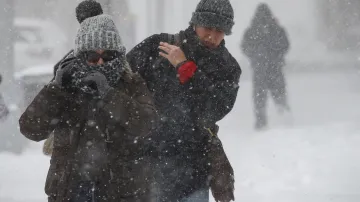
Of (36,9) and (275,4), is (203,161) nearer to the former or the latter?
(36,9)

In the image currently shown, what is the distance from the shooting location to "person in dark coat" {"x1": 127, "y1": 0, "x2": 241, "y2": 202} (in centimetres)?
329

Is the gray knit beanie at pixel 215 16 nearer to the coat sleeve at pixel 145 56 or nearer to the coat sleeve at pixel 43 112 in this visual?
the coat sleeve at pixel 145 56

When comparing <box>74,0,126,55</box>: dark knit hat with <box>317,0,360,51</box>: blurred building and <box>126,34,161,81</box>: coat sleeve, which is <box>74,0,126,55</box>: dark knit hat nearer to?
<box>126,34,161,81</box>: coat sleeve

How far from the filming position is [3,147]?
8570mm

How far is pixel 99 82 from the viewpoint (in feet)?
9.00

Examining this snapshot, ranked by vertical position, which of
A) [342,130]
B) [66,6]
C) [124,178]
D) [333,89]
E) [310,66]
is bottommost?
[124,178]

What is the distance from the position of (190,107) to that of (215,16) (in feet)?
1.41

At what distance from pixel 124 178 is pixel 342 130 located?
826cm

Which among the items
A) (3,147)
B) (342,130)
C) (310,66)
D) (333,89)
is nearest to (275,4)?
(310,66)

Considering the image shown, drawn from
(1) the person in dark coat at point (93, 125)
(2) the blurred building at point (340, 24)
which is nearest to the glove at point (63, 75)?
(1) the person in dark coat at point (93, 125)

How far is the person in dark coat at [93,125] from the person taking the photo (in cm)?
276

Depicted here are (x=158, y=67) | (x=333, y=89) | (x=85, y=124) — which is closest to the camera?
(x=85, y=124)

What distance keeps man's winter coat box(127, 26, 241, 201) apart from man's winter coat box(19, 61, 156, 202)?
47 cm

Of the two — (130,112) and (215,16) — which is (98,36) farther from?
(215,16)
